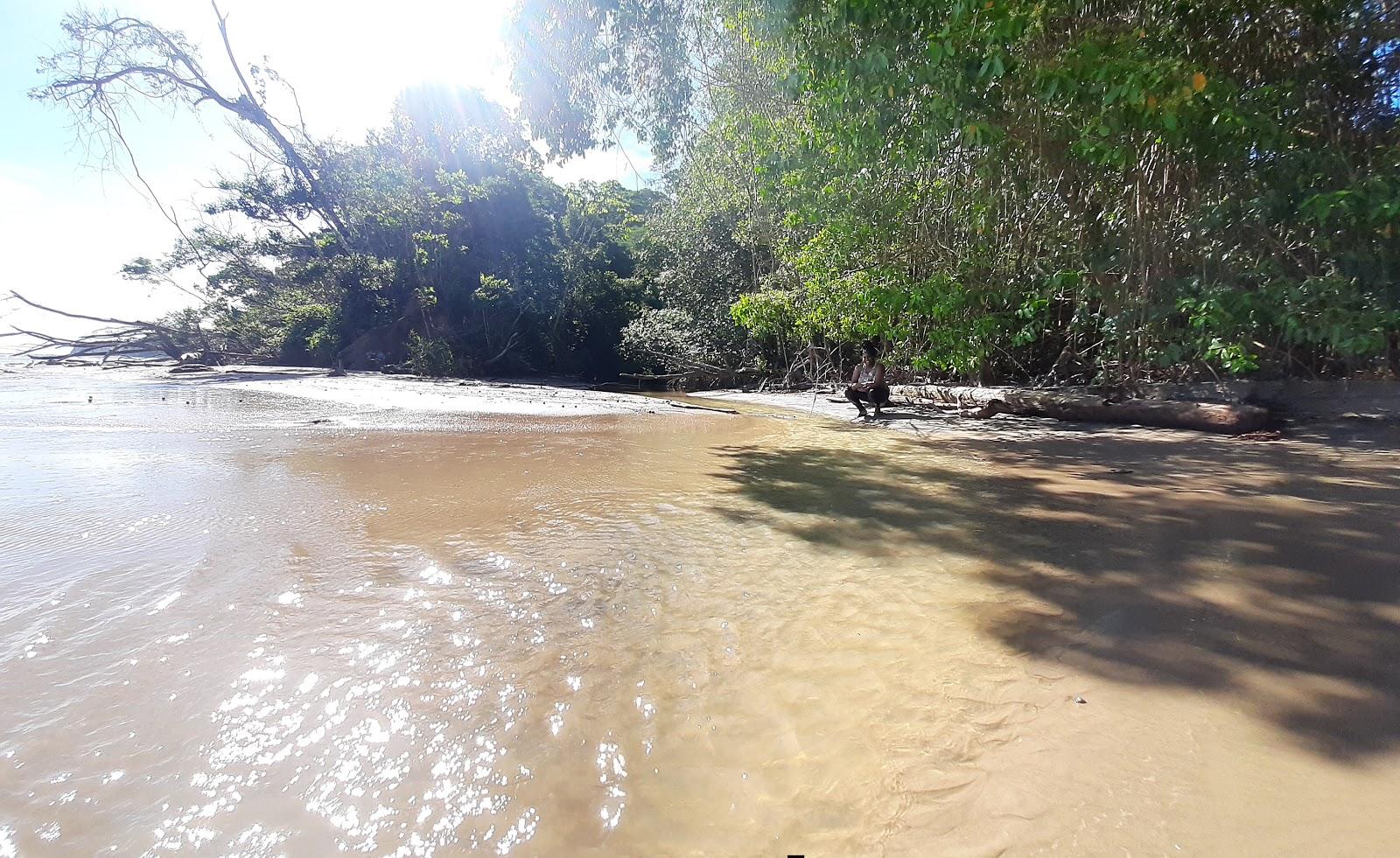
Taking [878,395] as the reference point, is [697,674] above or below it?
below

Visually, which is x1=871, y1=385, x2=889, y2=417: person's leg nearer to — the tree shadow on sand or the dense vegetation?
the dense vegetation

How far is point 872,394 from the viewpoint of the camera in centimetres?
978

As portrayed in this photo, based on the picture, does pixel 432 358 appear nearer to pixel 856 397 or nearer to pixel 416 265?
pixel 416 265

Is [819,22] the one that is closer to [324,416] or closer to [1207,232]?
[1207,232]

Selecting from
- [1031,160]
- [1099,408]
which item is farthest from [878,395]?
[1031,160]

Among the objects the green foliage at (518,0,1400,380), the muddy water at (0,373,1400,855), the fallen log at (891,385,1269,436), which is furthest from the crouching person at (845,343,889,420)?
the muddy water at (0,373,1400,855)

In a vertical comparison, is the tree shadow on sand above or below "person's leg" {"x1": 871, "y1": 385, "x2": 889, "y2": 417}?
below

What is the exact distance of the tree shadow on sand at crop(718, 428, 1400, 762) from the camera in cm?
183

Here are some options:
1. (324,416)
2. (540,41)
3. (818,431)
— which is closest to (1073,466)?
(818,431)

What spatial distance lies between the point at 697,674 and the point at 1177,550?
2.52 m

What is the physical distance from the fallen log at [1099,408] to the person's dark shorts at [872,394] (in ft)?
4.80

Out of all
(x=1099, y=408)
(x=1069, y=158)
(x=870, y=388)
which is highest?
(x=1069, y=158)

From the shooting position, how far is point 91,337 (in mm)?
23172

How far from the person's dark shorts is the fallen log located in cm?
146
